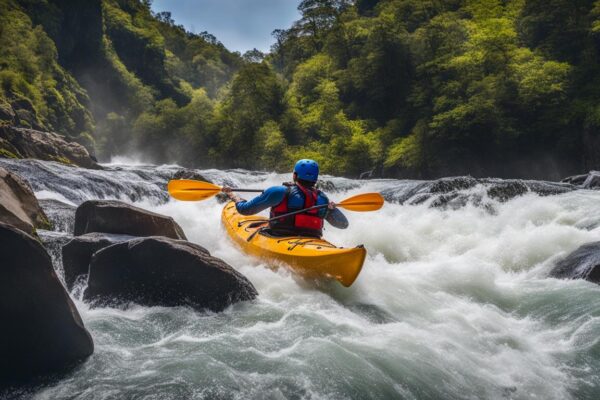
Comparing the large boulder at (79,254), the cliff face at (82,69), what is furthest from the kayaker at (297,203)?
the cliff face at (82,69)

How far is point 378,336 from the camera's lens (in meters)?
3.90

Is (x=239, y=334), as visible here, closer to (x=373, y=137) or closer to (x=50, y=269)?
(x=50, y=269)

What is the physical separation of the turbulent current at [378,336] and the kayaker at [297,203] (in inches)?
Answer: 23.0

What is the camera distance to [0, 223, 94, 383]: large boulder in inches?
104

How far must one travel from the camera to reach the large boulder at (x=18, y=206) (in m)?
5.08

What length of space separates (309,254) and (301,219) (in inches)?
30.3

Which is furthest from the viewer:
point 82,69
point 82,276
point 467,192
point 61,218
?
point 82,69

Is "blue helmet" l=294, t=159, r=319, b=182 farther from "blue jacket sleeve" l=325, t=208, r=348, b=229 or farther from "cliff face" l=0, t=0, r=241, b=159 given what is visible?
"cliff face" l=0, t=0, r=241, b=159

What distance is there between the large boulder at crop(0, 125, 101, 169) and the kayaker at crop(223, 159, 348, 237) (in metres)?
10.5

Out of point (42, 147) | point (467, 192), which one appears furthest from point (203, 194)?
point (42, 147)

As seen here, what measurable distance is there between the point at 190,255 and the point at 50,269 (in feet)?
5.21

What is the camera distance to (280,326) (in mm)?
3969

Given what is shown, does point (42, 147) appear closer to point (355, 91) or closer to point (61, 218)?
point (61, 218)

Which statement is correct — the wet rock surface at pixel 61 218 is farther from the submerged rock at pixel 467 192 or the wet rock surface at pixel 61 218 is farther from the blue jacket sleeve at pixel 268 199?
the submerged rock at pixel 467 192
